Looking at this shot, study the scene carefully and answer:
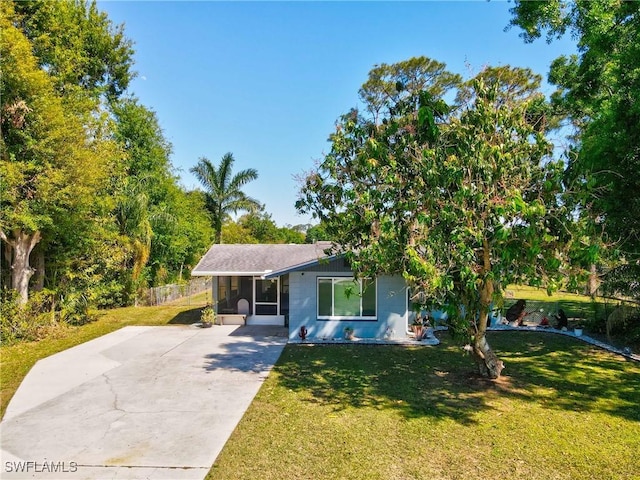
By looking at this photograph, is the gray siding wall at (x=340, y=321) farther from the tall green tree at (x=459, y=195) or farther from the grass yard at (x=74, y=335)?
the grass yard at (x=74, y=335)

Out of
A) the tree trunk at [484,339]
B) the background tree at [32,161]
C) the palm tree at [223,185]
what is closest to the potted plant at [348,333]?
the tree trunk at [484,339]

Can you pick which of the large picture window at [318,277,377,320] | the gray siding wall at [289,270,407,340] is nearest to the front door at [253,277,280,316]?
the gray siding wall at [289,270,407,340]

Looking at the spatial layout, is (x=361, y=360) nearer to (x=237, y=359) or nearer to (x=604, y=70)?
(x=237, y=359)

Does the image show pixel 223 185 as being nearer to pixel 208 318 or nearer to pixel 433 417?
pixel 208 318

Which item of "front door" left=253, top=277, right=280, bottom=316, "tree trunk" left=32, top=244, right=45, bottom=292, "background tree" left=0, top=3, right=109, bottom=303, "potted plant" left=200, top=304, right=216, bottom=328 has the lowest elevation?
"potted plant" left=200, top=304, right=216, bottom=328

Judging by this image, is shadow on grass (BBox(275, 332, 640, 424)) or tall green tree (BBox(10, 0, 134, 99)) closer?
shadow on grass (BBox(275, 332, 640, 424))

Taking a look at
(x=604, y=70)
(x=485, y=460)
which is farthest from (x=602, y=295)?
(x=485, y=460)

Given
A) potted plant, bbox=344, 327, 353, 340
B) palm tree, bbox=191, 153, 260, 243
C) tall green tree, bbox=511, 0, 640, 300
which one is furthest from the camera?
palm tree, bbox=191, 153, 260, 243

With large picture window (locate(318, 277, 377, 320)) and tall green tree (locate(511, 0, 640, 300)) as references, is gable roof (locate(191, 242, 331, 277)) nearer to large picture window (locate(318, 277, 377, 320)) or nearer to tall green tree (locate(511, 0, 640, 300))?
large picture window (locate(318, 277, 377, 320))
